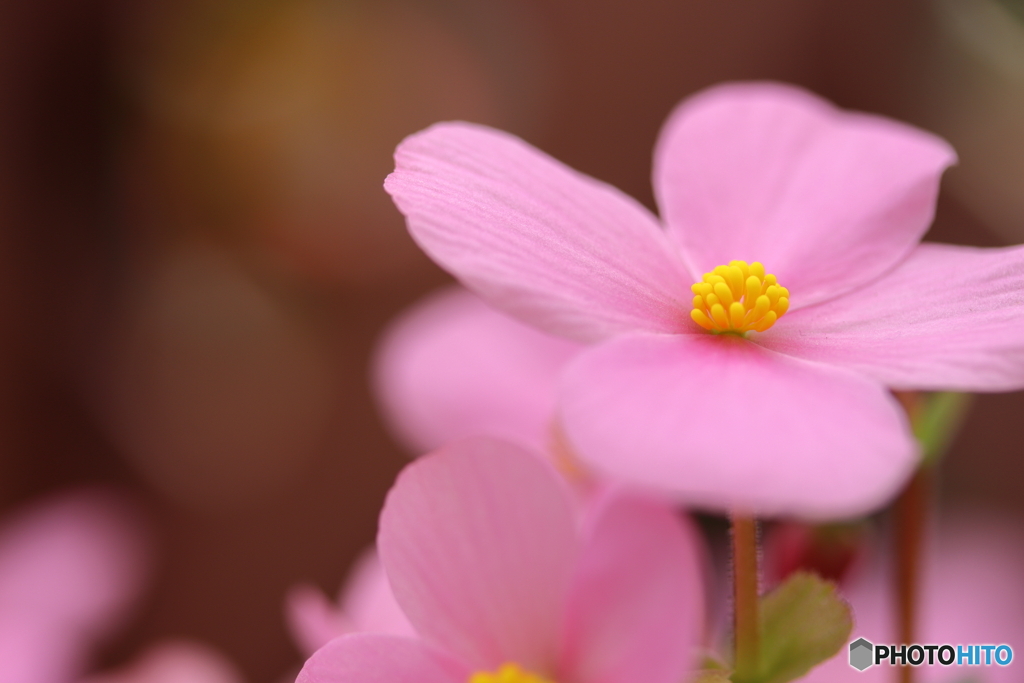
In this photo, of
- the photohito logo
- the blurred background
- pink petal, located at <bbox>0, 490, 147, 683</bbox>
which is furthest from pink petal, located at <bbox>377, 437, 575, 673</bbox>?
the blurred background

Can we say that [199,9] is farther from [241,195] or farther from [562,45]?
[562,45]

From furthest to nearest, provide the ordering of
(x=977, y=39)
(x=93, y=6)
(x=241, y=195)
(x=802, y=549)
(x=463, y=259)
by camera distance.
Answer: (x=241, y=195) < (x=93, y=6) < (x=977, y=39) < (x=802, y=549) < (x=463, y=259)

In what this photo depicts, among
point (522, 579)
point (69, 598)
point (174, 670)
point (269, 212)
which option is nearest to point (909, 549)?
point (522, 579)

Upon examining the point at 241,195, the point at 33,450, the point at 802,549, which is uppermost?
the point at 802,549

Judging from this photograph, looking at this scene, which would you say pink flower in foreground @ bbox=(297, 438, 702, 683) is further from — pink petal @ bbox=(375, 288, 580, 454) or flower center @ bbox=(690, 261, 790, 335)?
pink petal @ bbox=(375, 288, 580, 454)

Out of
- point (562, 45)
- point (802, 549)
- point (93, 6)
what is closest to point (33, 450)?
point (93, 6)

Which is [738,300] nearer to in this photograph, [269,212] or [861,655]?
[861,655]
